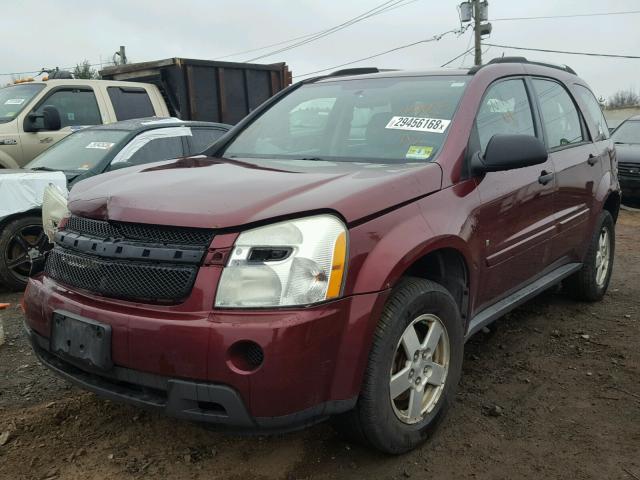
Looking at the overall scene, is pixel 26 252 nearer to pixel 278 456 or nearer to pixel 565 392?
pixel 278 456

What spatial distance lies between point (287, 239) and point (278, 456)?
3.53ft

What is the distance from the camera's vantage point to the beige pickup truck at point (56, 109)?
24.1 ft

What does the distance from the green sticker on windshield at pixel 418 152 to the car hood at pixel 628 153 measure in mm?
8737

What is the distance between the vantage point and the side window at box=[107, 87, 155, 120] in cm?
836

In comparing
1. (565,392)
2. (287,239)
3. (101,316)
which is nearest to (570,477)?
(565,392)

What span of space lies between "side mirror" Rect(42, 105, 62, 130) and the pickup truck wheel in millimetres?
2397

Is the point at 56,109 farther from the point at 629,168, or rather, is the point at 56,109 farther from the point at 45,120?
the point at 629,168

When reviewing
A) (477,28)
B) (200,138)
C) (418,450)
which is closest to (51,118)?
(200,138)

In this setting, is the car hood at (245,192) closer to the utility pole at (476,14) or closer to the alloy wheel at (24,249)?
the alloy wheel at (24,249)

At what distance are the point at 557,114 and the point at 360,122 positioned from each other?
5.24ft

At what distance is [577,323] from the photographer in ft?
14.5

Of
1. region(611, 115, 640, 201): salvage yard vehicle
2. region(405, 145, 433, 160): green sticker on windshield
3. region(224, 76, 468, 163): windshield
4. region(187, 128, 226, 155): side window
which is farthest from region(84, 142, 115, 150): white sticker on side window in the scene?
region(611, 115, 640, 201): salvage yard vehicle

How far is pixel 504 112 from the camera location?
11.6 feet

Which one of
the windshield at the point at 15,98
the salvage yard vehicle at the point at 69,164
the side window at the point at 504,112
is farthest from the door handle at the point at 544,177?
the windshield at the point at 15,98
